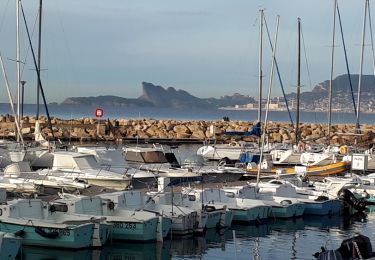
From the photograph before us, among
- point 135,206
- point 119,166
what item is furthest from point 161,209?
point 119,166

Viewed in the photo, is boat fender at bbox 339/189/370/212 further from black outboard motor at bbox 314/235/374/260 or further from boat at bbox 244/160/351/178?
black outboard motor at bbox 314/235/374/260

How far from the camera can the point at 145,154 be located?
41.0 metres

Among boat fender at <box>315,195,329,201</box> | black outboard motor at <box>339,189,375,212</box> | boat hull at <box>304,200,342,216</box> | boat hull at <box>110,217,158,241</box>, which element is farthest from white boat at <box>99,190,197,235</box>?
black outboard motor at <box>339,189,375,212</box>

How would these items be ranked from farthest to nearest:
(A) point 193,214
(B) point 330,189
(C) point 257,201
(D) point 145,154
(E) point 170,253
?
(D) point 145,154 < (B) point 330,189 < (C) point 257,201 < (A) point 193,214 < (E) point 170,253

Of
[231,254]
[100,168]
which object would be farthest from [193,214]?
[100,168]

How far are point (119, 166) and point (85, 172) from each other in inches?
139

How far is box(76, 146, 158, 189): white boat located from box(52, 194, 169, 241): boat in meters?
9.09

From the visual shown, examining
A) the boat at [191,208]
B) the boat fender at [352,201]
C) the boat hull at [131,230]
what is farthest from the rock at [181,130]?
the boat hull at [131,230]

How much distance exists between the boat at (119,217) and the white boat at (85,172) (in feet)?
26.5

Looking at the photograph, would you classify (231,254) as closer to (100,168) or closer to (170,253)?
(170,253)

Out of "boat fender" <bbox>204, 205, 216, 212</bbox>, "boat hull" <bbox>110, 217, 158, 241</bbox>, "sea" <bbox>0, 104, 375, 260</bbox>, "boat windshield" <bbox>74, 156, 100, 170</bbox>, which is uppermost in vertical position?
"boat windshield" <bbox>74, 156, 100, 170</bbox>

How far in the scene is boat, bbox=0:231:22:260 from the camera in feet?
61.6

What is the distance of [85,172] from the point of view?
32.7 m

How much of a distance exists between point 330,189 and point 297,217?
4069 mm
